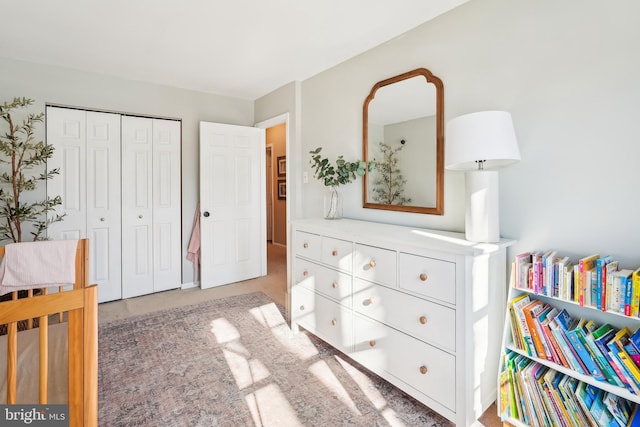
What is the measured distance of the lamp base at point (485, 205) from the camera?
1659 mm

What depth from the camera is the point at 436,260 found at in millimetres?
1625

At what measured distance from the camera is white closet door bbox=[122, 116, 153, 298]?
353cm

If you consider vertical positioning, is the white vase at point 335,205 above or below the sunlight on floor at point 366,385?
above

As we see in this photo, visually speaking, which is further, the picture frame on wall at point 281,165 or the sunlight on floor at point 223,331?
the picture frame on wall at point 281,165

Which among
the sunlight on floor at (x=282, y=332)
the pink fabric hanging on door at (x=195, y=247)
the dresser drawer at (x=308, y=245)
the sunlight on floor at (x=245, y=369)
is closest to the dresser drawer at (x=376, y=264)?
the dresser drawer at (x=308, y=245)

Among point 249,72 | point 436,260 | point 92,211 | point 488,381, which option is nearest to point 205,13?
point 249,72

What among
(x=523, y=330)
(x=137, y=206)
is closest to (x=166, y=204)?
(x=137, y=206)

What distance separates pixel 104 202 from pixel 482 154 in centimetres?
360

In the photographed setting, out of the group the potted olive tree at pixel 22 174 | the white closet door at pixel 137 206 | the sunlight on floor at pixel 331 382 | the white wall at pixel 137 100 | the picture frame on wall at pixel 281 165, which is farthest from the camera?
the picture frame on wall at pixel 281 165

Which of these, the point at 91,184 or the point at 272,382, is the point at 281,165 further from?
the point at 272,382

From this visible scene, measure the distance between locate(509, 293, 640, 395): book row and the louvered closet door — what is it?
12.3ft

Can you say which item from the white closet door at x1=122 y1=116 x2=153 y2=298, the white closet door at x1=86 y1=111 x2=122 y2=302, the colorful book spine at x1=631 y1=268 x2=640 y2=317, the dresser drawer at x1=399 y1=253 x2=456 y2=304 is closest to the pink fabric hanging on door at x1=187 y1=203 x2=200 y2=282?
the white closet door at x1=122 y1=116 x2=153 y2=298

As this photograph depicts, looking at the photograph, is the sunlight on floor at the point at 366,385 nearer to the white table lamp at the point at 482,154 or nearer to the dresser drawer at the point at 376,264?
the dresser drawer at the point at 376,264

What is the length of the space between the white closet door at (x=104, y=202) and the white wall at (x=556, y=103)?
3183 mm
